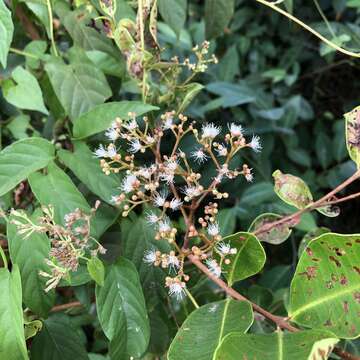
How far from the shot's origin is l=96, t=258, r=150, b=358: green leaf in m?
0.74

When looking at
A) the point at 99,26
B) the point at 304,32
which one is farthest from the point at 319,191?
the point at 99,26

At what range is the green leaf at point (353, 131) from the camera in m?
0.72

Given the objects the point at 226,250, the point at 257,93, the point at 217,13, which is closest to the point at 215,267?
the point at 226,250

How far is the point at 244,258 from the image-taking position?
74cm

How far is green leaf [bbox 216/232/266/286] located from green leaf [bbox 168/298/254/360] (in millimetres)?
47

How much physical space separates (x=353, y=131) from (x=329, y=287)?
190 mm

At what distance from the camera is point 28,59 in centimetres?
97

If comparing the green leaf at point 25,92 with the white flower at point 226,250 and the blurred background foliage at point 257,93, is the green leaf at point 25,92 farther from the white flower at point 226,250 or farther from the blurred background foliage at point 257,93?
the white flower at point 226,250

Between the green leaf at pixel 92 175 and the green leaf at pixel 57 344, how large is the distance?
20 centimetres

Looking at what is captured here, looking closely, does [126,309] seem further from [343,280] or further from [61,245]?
[343,280]

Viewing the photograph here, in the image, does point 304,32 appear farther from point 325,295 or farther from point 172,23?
point 325,295

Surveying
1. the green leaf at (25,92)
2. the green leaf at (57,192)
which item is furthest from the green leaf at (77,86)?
the green leaf at (57,192)

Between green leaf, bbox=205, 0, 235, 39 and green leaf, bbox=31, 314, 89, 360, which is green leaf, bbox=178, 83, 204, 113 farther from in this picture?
green leaf, bbox=31, 314, 89, 360

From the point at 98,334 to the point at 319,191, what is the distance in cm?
68
